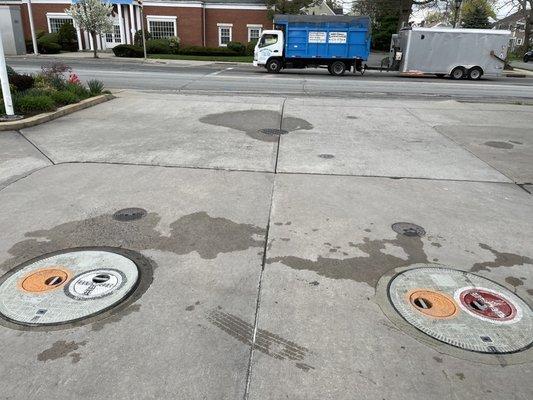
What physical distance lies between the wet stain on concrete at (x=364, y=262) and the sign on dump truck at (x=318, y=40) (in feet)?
75.1

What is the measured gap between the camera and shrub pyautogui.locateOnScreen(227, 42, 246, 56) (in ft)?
123

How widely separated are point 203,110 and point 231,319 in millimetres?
9504

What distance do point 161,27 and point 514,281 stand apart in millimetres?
41124

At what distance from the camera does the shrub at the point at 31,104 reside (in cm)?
1043

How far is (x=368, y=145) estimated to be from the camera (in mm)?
9000

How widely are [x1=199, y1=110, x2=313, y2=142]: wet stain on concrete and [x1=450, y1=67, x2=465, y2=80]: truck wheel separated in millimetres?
19145

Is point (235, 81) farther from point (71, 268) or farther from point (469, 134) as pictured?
point (71, 268)

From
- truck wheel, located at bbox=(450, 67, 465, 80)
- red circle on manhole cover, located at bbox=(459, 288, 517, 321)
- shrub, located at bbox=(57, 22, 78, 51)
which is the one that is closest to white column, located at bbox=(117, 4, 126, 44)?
shrub, located at bbox=(57, 22, 78, 51)

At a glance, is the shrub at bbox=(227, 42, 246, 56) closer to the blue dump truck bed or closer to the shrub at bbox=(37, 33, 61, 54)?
the blue dump truck bed

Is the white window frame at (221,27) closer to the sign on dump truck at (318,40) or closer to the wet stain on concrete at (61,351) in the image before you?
the sign on dump truck at (318,40)

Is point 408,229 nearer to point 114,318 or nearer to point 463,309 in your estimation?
point 463,309

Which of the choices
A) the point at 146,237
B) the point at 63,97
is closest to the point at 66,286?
the point at 146,237

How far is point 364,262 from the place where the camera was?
4332 millimetres

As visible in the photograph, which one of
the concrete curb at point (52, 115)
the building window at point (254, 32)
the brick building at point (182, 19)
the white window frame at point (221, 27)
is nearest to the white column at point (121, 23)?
the brick building at point (182, 19)
